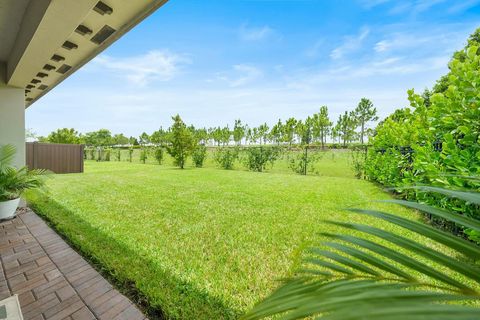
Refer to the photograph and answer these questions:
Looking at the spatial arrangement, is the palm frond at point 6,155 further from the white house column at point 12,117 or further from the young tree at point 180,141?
the young tree at point 180,141

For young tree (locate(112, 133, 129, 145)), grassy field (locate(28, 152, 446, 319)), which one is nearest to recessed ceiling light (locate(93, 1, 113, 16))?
grassy field (locate(28, 152, 446, 319))

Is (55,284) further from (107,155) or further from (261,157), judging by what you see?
(107,155)

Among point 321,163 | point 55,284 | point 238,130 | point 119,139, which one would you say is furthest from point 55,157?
point 119,139

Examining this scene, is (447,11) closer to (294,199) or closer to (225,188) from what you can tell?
(294,199)

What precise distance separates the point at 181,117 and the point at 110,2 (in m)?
11.2

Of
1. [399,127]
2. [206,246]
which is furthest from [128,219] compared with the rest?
[399,127]

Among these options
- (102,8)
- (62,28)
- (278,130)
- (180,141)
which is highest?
(278,130)

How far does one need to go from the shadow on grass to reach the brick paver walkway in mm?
81

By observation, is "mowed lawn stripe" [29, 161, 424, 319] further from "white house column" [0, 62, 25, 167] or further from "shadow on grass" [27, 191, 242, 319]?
"white house column" [0, 62, 25, 167]

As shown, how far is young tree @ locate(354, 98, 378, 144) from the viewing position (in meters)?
29.8

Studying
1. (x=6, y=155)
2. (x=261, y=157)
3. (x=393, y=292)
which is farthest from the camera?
(x=261, y=157)

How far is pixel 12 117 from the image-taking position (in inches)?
171

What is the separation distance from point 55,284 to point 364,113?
35610 millimetres

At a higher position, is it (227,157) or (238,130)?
(238,130)
